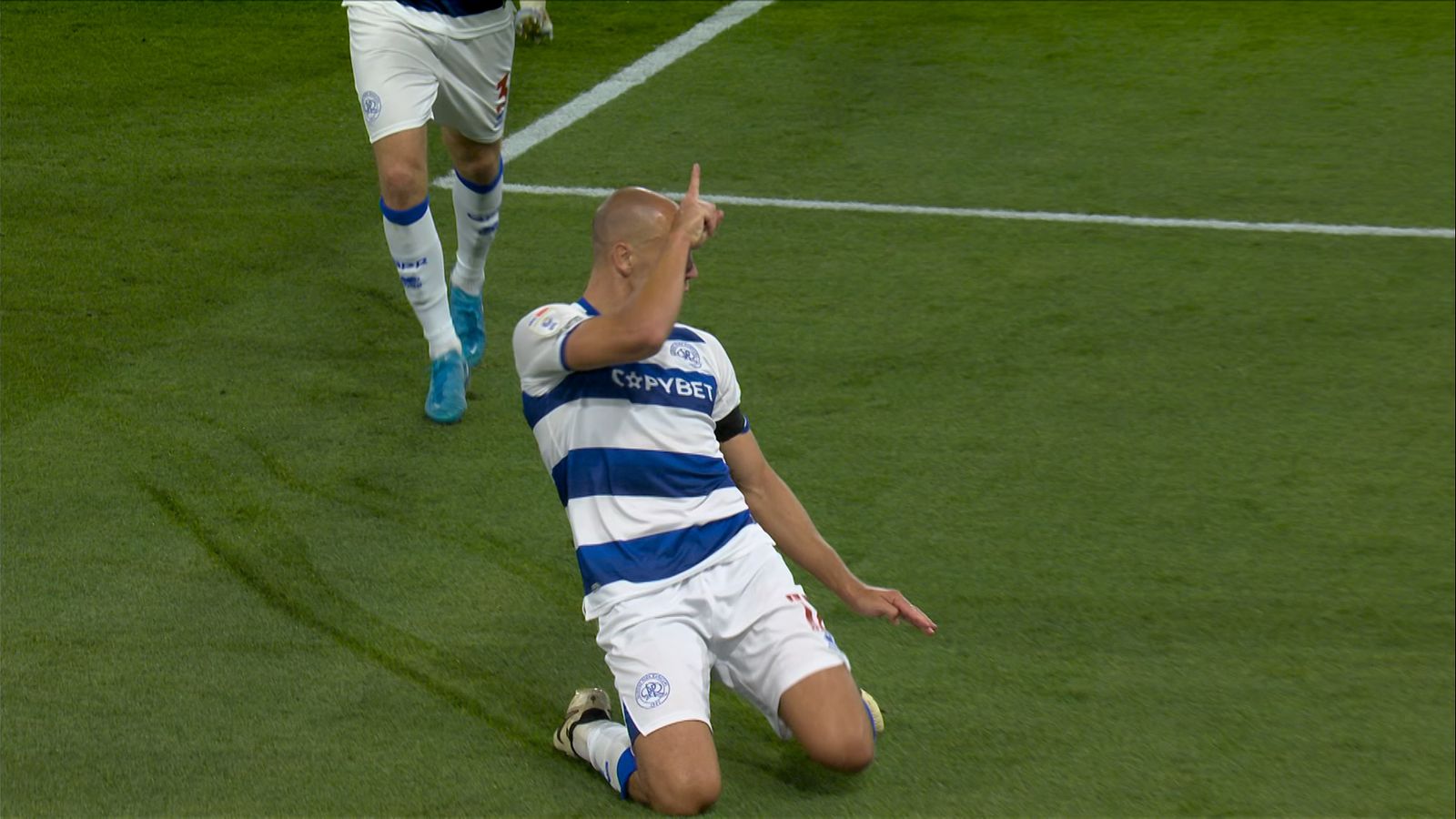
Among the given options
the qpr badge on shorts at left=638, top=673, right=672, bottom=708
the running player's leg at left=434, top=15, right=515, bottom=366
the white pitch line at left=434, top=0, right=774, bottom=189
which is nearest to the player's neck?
the qpr badge on shorts at left=638, top=673, right=672, bottom=708

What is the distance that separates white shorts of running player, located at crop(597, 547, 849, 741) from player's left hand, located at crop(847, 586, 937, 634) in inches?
4.4

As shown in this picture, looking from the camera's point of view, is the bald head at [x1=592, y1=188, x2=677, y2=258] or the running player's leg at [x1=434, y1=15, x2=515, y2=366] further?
the running player's leg at [x1=434, y1=15, x2=515, y2=366]

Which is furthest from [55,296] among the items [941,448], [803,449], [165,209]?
[941,448]

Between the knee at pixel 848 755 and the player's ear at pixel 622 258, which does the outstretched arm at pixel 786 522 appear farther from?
the player's ear at pixel 622 258

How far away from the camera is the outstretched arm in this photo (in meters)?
3.78

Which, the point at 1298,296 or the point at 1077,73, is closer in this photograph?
the point at 1298,296

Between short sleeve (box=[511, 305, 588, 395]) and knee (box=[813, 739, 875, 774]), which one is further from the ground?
short sleeve (box=[511, 305, 588, 395])

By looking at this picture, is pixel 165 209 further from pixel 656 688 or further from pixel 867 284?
pixel 656 688

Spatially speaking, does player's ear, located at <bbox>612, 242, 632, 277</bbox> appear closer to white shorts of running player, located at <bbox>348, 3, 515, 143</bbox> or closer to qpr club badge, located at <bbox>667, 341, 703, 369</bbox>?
qpr club badge, located at <bbox>667, 341, 703, 369</bbox>

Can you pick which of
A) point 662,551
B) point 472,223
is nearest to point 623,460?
point 662,551

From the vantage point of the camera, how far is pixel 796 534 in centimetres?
386

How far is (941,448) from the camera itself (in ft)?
17.0

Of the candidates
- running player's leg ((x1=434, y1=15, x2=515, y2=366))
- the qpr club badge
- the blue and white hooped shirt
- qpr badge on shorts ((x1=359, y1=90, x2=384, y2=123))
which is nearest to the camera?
the blue and white hooped shirt

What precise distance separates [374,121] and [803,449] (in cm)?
165
